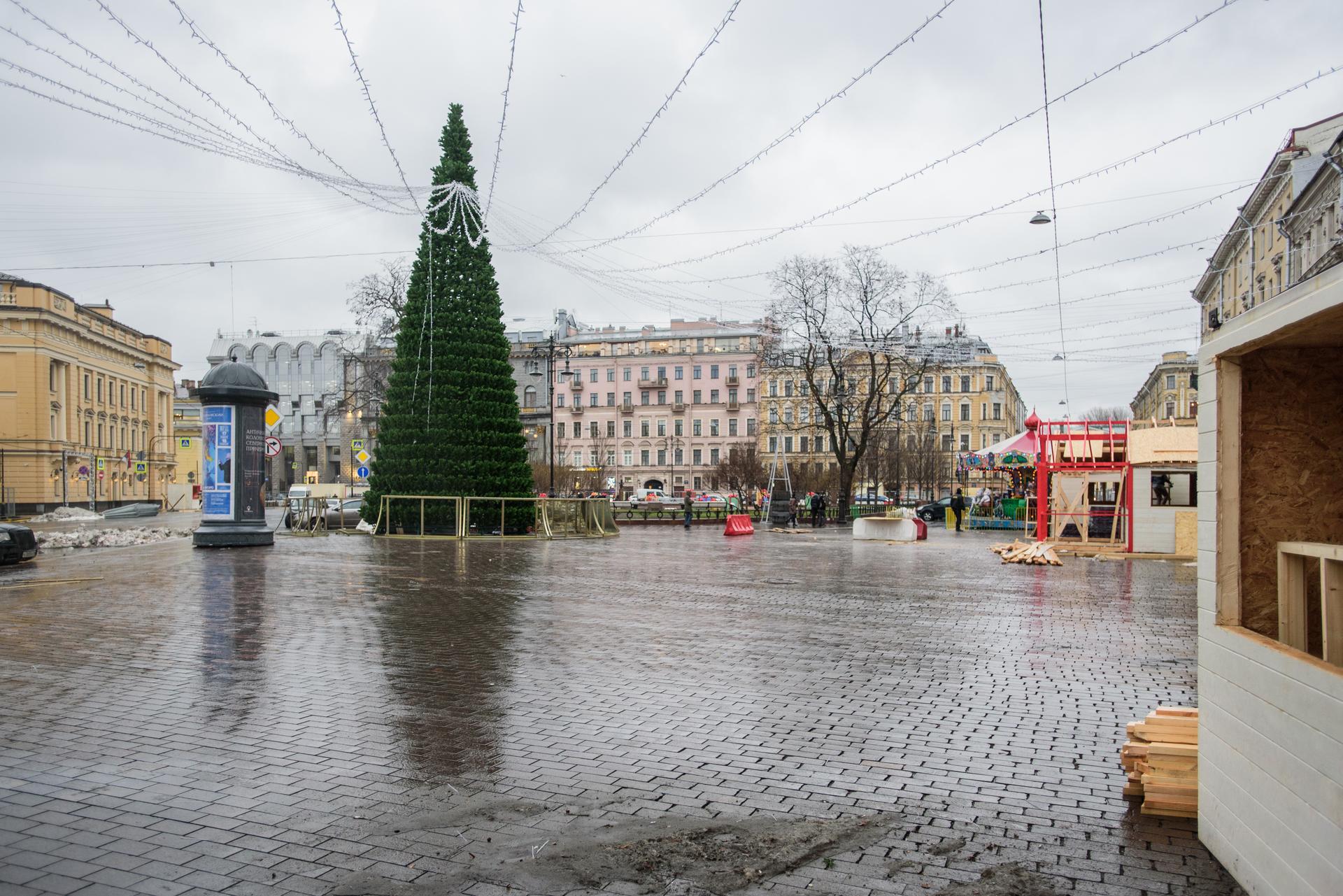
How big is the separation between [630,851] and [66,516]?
198ft

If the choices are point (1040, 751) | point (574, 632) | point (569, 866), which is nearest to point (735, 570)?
point (574, 632)

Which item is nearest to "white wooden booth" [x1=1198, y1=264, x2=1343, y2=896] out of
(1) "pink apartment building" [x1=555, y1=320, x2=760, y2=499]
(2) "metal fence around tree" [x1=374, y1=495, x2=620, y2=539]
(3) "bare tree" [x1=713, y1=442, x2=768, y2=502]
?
(2) "metal fence around tree" [x1=374, y1=495, x2=620, y2=539]

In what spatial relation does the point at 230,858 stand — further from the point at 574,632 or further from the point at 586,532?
the point at 586,532

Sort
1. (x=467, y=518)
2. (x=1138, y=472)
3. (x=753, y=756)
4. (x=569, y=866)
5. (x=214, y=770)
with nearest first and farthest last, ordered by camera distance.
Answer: (x=569, y=866)
(x=214, y=770)
(x=753, y=756)
(x=1138, y=472)
(x=467, y=518)

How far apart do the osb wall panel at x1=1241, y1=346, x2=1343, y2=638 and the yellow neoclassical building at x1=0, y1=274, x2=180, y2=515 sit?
66.8m

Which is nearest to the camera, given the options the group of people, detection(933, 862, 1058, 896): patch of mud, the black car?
detection(933, 862, 1058, 896): patch of mud

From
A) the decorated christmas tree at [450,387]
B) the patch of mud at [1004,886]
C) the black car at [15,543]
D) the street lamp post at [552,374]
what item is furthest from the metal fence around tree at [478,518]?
the patch of mud at [1004,886]

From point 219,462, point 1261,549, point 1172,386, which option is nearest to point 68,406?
point 219,462

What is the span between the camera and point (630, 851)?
15.0 feet

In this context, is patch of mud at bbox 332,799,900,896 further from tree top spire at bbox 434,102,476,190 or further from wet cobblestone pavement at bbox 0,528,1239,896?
tree top spire at bbox 434,102,476,190

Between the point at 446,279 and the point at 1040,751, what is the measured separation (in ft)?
94.6

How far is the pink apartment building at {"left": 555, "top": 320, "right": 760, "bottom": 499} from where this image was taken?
357 feet

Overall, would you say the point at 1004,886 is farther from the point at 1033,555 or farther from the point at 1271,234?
the point at 1271,234

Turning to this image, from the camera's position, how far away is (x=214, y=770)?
18.9 ft
